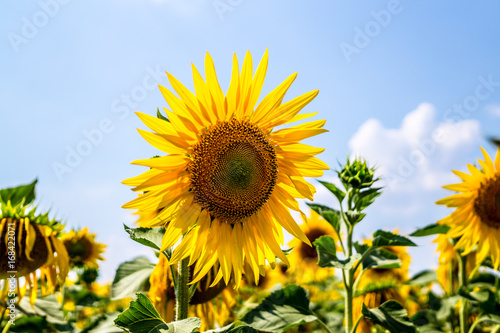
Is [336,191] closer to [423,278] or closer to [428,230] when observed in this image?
[428,230]

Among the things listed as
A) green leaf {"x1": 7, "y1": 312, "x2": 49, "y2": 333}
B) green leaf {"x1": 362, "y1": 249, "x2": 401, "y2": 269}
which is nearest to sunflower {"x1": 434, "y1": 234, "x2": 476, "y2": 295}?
green leaf {"x1": 362, "y1": 249, "x2": 401, "y2": 269}

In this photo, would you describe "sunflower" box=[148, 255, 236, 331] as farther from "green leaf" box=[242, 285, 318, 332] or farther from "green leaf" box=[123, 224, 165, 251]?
"green leaf" box=[123, 224, 165, 251]

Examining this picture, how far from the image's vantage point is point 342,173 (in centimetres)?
307

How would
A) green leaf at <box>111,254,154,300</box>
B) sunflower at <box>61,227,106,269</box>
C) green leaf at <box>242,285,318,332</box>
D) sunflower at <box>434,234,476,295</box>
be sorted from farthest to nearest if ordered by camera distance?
sunflower at <box>61,227,106,269</box> < sunflower at <box>434,234,476,295</box> < green leaf at <box>111,254,154,300</box> < green leaf at <box>242,285,318,332</box>

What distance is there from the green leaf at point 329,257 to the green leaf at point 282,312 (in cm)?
35

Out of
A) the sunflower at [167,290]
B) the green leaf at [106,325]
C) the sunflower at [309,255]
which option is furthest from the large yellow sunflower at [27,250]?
the sunflower at [309,255]

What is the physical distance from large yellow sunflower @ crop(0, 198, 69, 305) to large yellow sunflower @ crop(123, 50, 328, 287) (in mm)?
1540

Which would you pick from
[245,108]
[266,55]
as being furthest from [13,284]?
[266,55]

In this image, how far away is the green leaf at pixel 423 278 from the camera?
14.4 ft

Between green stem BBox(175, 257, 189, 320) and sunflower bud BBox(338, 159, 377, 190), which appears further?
sunflower bud BBox(338, 159, 377, 190)

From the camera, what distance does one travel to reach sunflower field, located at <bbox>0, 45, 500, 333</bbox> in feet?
6.96

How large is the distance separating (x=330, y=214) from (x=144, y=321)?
150cm

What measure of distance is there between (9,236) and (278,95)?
2.22 meters

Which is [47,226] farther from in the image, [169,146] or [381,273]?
[381,273]
